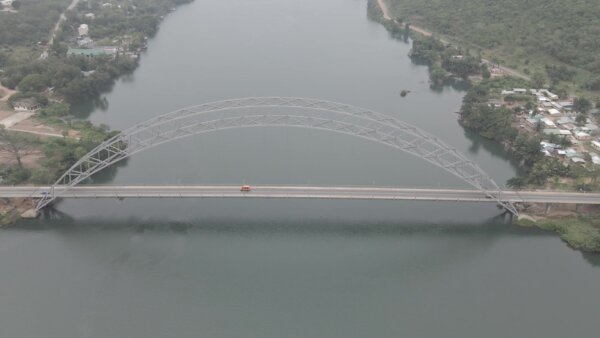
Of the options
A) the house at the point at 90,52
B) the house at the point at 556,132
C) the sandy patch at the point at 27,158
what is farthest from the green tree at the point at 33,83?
the house at the point at 556,132

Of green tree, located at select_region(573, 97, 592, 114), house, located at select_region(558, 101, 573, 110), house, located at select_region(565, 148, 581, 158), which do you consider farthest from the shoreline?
house, located at select_region(565, 148, 581, 158)

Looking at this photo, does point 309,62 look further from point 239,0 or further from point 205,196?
point 239,0

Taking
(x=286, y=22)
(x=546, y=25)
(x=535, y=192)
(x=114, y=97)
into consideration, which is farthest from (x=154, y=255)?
(x=286, y=22)

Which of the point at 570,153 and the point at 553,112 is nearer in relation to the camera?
the point at 570,153

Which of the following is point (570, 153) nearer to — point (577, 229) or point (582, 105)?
point (582, 105)

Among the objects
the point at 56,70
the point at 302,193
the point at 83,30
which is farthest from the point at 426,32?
the point at 302,193

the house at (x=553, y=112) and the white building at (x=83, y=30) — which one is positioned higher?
the white building at (x=83, y=30)

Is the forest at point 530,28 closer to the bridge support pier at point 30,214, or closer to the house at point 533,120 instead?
the house at point 533,120

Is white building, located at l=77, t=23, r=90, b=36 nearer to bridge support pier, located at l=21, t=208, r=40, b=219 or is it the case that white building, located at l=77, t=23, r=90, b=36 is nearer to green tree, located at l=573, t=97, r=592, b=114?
bridge support pier, located at l=21, t=208, r=40, b=219

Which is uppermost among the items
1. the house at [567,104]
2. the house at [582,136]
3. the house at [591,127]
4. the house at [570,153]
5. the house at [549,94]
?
the house at [549,94]
